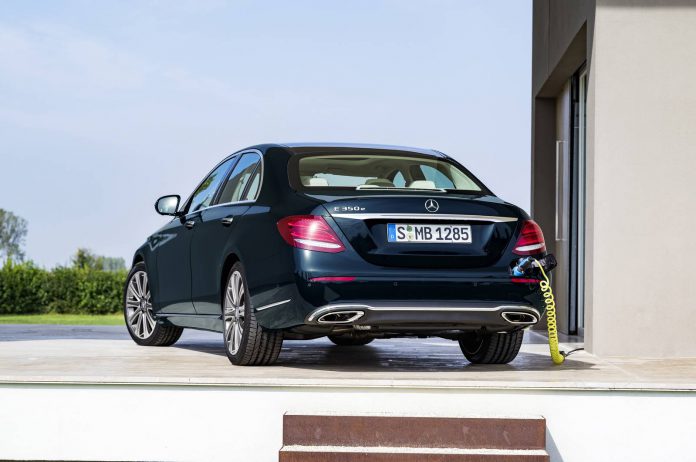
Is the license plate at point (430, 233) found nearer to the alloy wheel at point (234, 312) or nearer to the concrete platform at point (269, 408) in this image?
the concrete platform at point (269, 408)

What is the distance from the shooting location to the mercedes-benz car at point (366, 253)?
20.2ft

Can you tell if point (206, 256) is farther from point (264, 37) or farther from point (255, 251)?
point (264, 37)

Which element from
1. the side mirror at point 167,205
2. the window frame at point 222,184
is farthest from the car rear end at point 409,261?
the side mirror at point 167,205

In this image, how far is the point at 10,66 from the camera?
2397 inches

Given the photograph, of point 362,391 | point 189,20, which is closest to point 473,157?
point 189,20

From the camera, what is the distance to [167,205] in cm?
844

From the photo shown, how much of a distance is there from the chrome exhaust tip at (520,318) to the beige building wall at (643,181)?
216 centimetres

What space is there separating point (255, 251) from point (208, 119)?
182 ft

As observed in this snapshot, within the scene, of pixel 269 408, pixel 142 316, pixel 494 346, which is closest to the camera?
pixel 269 408

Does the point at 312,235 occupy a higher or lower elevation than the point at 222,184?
lower

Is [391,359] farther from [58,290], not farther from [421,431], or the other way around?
[58,290]

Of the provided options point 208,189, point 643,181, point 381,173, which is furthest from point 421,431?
point 643,181

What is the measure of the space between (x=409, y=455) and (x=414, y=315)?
122 cm

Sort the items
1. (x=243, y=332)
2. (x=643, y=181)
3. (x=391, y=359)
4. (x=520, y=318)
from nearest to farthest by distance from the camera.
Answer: (x=520, y=318) < (x=243, y=332) < (x=391, y=359) < (x=643, y=181)
